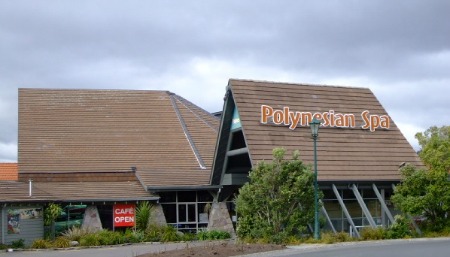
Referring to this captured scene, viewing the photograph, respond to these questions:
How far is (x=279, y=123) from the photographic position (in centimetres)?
3372

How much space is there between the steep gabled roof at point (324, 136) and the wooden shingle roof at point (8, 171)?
51.4 feet

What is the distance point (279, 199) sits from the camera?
27.4 meters

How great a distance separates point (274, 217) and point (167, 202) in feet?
35.2

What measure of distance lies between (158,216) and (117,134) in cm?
807

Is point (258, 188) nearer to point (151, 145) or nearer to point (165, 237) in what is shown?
point (165, 237)

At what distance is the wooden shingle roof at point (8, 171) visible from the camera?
146 feet

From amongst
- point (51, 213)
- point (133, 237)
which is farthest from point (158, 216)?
point (51, 213)

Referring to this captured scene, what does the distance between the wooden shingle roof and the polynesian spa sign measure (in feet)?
63.2

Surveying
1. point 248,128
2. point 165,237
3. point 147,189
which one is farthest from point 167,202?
point 248,128

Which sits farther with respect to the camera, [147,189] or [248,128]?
[147,189]

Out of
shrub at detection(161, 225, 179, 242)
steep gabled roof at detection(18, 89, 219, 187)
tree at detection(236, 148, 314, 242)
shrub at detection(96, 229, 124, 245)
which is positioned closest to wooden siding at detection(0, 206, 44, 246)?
shrub at detection(96, 229, 124, 245)

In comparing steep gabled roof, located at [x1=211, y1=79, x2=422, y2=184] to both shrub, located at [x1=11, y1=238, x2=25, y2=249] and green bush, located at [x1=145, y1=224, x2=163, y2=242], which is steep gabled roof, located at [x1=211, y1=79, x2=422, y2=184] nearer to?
green bush, located at [x1=145, y1=224, x2=163, y2=242]

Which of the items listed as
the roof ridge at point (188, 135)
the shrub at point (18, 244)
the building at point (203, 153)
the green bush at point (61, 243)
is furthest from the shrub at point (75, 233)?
the roof ridge at point (188, 135)

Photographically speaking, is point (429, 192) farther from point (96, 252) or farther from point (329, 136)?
point (96, 252)
